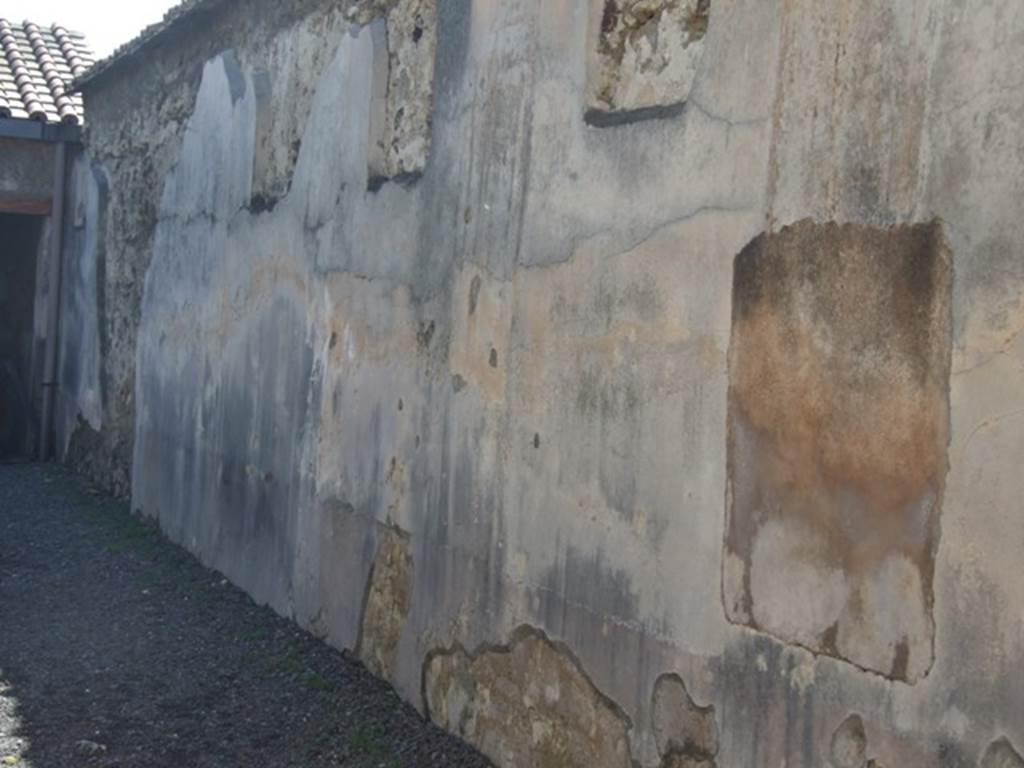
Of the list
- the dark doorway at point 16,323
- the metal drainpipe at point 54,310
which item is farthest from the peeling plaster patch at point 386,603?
the dark doorway at point 16,323

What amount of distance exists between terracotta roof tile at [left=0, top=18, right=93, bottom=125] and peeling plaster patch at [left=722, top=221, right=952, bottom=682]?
823 centimetres

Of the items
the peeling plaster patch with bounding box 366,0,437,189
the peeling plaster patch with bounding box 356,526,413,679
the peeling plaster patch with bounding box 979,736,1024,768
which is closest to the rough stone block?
the peeling plaster patch with bounding box 366,0,437,189

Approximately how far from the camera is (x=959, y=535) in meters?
2.59

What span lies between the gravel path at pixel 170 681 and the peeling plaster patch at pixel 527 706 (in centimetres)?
10

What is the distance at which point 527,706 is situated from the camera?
158 inches

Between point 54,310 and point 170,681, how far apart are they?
6.64 meters

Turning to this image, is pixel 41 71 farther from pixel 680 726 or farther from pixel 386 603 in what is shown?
pixel 680 726

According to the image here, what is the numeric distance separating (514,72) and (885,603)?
2112 millimetres

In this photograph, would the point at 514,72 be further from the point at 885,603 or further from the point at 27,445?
the point at 27,445

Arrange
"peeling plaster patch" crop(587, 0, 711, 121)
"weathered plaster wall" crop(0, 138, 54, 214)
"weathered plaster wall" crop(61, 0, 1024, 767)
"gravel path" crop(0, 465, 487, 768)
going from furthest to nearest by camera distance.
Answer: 1. "weathered plaster wall" crop(0, 138, 54, 214)
2. "gravel path" crop(0, 465, 487, 768)
3. "peeling plaster patch" crop(587, 0, 711, 121)
4. "weathered plaster wall" crop(61, 0, 1024, 767)

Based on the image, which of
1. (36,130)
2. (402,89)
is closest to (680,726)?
(402,89)

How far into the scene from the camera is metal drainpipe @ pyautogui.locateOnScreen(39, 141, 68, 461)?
11203 millimetres

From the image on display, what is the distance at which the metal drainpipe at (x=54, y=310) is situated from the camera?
441 inches

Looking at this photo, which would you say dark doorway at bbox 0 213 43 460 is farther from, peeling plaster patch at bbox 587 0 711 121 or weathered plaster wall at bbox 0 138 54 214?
peeling plaster patch at bbox 587 0 711 121
